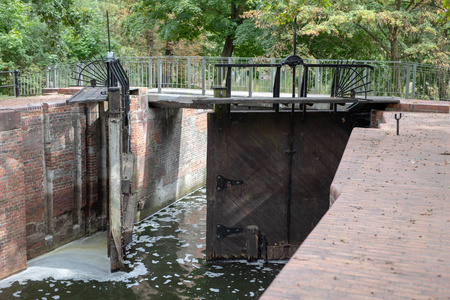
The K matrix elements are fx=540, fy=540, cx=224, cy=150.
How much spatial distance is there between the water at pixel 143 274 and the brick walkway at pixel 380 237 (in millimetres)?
4403

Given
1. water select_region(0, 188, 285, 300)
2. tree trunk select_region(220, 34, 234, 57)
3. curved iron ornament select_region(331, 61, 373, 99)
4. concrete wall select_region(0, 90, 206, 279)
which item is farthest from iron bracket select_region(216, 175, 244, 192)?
tree trunk select_region(220, 34, 234, 57)

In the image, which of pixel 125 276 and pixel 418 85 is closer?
pixel 125 276

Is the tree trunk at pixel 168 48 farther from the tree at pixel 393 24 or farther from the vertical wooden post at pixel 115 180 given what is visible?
the vertical wooden post at pixel 115 180

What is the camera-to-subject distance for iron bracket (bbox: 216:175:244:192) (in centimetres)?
1198

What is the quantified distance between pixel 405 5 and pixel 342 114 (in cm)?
965

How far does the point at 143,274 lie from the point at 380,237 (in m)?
7.67

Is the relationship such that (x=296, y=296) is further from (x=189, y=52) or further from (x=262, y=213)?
(x=189, y=52)

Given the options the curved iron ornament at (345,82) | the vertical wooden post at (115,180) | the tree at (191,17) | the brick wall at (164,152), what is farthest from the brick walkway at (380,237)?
the tree at (191,17)

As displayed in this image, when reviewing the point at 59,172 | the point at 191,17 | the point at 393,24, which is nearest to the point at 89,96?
the point at 59,172

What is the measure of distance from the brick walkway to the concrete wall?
21.0 ft

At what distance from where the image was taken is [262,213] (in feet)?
40.0

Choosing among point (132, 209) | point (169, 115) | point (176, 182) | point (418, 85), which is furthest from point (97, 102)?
point (418, 85)

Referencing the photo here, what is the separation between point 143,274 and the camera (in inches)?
446

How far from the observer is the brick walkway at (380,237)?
3.52 m
